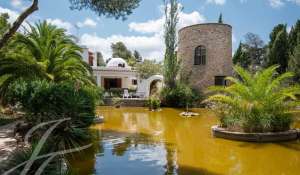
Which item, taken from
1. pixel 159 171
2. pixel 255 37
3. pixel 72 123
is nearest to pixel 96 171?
pixel 159 171

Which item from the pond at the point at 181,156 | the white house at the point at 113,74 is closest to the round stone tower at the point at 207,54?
the white house at the point at 113,74

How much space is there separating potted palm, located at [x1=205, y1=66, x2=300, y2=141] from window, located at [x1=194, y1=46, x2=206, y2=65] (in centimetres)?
1428

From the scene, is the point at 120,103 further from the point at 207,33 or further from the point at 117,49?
the point at 117,49

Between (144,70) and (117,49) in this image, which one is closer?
(144,70)

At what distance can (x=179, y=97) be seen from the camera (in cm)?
2255

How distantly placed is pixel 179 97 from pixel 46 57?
39.4 ft

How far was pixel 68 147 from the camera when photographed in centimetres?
725

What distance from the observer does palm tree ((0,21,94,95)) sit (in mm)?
11043

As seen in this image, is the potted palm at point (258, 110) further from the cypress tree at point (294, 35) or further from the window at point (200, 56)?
the cypress tree at point (294, 35)

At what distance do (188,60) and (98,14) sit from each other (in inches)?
612

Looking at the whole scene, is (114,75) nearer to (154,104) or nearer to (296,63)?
(154,104)

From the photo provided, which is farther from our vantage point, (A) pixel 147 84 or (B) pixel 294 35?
(B) pixel 294 35

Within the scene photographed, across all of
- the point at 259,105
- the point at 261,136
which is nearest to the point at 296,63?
the point at 259,105

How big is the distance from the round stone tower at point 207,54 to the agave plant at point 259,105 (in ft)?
46.2
